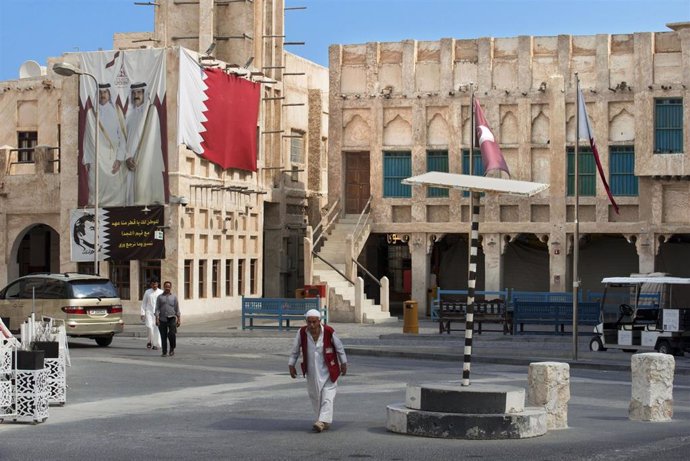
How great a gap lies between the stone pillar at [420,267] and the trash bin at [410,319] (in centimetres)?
1072

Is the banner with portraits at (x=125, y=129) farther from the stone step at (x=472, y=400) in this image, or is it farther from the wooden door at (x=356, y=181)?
the stone step at (x=472, y=400)

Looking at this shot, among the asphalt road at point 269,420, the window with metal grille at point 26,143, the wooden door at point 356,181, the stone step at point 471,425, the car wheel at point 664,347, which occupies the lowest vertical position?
the asphalt road at point 269,420

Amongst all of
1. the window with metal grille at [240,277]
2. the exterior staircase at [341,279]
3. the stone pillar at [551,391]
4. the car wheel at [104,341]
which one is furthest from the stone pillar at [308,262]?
the stone pillar at [551,391]

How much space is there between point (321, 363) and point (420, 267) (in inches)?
1262

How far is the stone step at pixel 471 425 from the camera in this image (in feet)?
54.5

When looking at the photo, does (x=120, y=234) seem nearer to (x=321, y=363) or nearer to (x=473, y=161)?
(x=473, y=161)

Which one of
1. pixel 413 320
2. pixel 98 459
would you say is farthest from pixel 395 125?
pixel 98 459

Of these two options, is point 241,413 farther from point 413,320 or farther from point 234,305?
point 234,305

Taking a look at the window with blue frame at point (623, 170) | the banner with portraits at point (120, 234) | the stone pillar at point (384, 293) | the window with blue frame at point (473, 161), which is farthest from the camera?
the window with blue frame at point (473, 161)

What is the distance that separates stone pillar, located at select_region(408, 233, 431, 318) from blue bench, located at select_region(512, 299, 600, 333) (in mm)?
11297

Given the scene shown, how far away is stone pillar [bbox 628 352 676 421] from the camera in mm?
18578

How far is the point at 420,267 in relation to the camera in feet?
162

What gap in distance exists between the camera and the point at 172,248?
1731 inches

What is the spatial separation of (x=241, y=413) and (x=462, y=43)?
31.9 m
